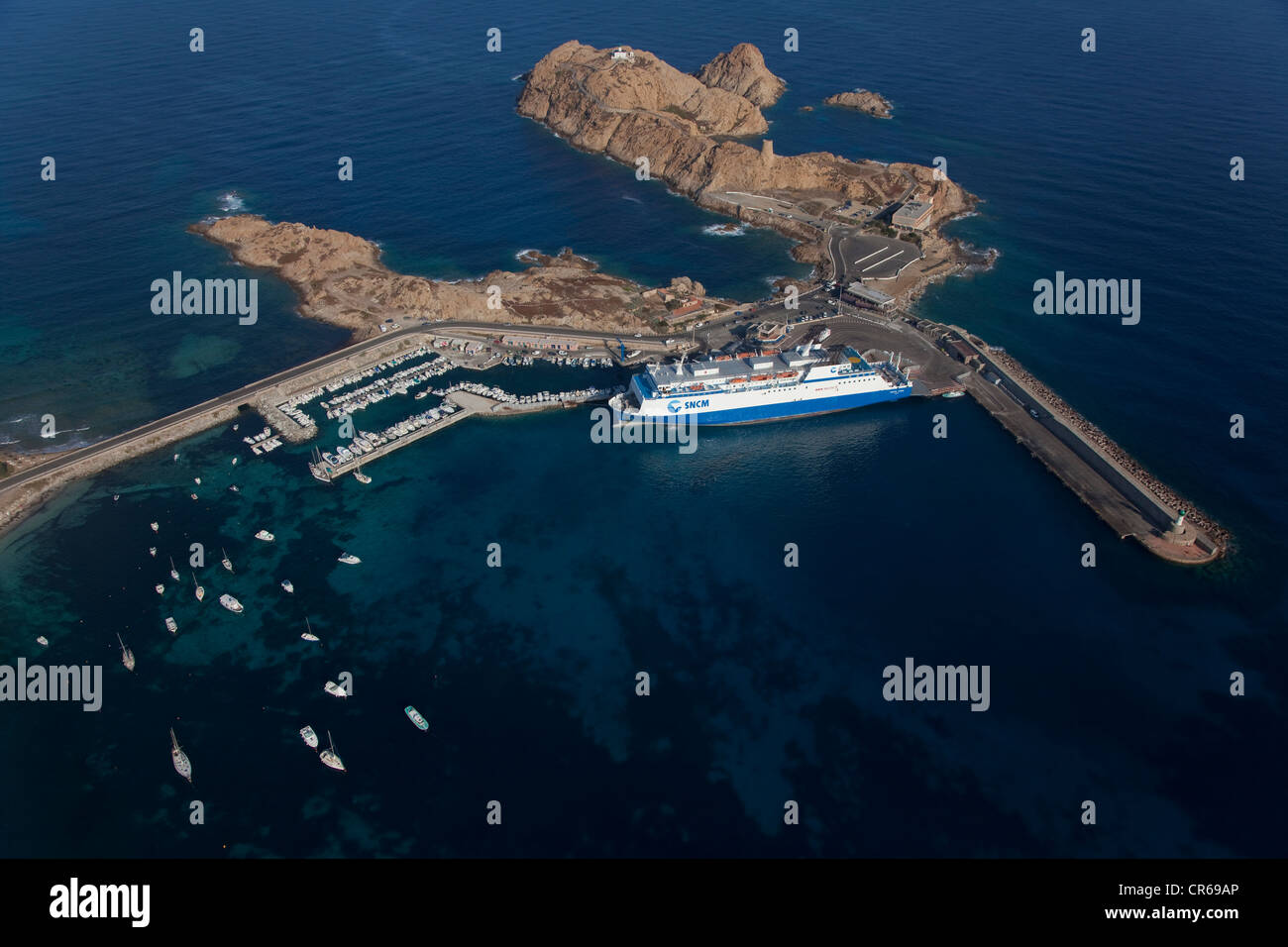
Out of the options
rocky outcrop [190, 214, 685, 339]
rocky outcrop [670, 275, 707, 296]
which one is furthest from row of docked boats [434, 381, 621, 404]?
rocky outcrop [670, 275, 707, 296]

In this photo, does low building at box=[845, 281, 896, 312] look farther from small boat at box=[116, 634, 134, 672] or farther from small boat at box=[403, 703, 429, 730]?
small boat at box=[116, 634, 134, 672]

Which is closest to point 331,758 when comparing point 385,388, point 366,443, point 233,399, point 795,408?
point 366,443

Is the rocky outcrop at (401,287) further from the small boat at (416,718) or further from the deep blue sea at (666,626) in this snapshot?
the small boat at (416,718)

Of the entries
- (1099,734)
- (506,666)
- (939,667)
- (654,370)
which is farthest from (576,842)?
(654,370)

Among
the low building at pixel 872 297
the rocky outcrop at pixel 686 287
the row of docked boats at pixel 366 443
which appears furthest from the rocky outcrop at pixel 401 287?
the low building at pixel 872 297

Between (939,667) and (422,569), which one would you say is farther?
(422,569)

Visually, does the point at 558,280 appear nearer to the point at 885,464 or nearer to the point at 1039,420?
the point at 885,464
